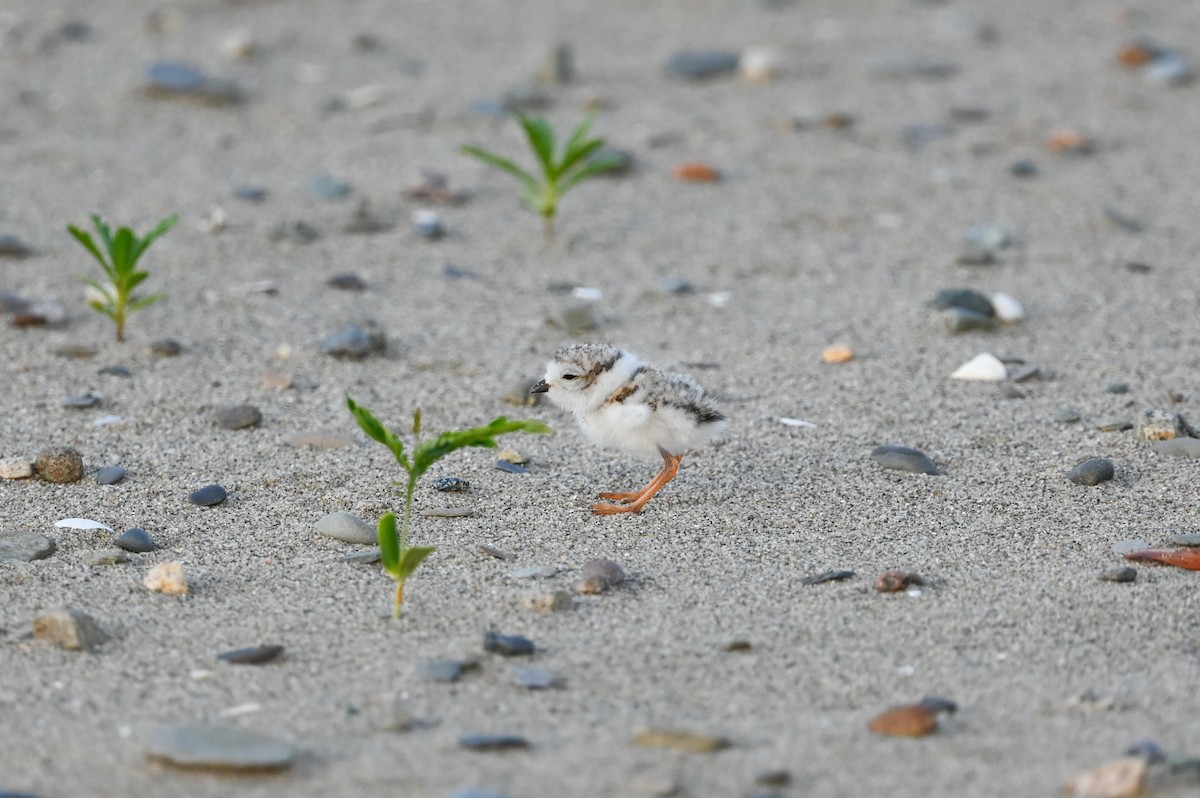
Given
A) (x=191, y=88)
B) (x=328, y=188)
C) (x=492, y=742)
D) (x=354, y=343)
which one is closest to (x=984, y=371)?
(x=354, y=343)

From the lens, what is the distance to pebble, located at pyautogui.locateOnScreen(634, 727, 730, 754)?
301 cm

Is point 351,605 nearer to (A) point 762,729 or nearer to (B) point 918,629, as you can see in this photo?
(A) point 762,729

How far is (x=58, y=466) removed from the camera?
4457mm

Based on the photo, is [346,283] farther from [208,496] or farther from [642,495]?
[642,495]

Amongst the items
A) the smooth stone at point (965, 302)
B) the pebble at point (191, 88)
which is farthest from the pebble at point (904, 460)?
the pebble at point (191, 88)

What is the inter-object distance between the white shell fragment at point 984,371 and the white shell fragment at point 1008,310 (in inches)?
21.5

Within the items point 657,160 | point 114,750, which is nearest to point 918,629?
point 114,750

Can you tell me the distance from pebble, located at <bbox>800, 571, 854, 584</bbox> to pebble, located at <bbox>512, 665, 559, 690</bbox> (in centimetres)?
84

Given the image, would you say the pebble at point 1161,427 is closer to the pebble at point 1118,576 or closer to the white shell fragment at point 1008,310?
the pebble at point 1118,576

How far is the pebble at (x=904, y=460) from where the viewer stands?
4.59 metres

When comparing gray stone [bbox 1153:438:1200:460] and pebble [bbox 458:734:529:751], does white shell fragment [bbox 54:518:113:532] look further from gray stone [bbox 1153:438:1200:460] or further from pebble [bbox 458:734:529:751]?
gray stone [bbox 1153:438:1200:460]

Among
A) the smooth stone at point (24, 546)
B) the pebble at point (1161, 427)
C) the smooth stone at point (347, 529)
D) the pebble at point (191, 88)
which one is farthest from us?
the pebble at point (191, 88)

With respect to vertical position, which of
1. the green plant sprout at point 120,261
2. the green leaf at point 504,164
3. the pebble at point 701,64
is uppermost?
the pebble at point 701,64

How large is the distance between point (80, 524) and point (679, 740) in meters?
1.98
